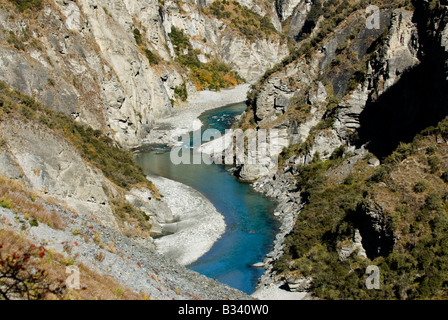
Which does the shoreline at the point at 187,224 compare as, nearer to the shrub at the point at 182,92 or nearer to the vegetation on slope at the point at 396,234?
the vegetation on slope at the point at 396,234

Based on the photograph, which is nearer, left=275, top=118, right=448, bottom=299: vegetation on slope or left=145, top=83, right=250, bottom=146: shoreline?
left=275, top=118, right=448, bottom=299: vegetation on slope

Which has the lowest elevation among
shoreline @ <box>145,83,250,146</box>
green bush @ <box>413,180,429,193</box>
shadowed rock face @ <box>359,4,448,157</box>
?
green bush @ <box>413,180,429,193</box>

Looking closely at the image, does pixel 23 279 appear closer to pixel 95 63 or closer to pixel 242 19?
pixel 95 63

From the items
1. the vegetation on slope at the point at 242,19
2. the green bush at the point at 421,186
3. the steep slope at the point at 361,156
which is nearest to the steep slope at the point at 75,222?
the steep slope at the point at 361,156

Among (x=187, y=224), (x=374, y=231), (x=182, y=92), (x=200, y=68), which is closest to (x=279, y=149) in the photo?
(x=187, y=224)

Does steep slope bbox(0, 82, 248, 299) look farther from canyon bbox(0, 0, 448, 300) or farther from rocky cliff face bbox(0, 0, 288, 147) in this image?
rocky cliff face bbox(0, 0, 288, 147)

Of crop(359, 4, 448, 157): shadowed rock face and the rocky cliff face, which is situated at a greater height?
the rocky cliff face

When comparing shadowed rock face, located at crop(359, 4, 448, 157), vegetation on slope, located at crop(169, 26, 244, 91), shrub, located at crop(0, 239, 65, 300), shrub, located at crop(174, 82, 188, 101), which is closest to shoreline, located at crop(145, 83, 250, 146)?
shrub, located at crop(174, 82, 188, 101)

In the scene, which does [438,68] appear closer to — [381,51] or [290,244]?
[381,51]
